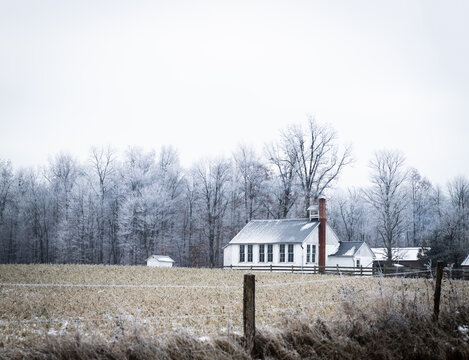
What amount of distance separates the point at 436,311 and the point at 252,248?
36440mm

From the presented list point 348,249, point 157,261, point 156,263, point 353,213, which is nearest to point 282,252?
point 348,249

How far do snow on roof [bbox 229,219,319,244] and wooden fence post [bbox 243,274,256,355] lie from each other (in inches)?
1397

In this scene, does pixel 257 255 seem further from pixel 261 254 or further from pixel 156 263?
pixel 156 263

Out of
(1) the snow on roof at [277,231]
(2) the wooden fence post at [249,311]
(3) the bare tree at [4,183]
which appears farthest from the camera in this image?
(3) the bare tree at [4,183]

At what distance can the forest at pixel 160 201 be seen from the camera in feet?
181

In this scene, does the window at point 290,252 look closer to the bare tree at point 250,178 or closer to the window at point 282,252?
the window at point 282,252

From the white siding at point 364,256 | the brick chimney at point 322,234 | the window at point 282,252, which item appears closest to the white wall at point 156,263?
the window at point 282,252

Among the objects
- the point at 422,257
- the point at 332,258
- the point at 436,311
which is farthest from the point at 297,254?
the point at 436,311

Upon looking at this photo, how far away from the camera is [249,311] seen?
6770 mm

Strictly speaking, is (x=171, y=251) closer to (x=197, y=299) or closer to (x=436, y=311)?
(x=197, y=299)

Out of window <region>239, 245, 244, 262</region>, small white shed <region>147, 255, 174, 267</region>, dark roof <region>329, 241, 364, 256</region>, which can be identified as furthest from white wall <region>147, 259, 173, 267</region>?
dark roof <region>329, 241, 364, 256</region>

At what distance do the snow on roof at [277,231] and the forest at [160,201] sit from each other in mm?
7012

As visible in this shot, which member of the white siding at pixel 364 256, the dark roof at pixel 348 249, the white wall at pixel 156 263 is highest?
the dark roof at pixel 348 249

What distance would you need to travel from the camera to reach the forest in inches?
2174
